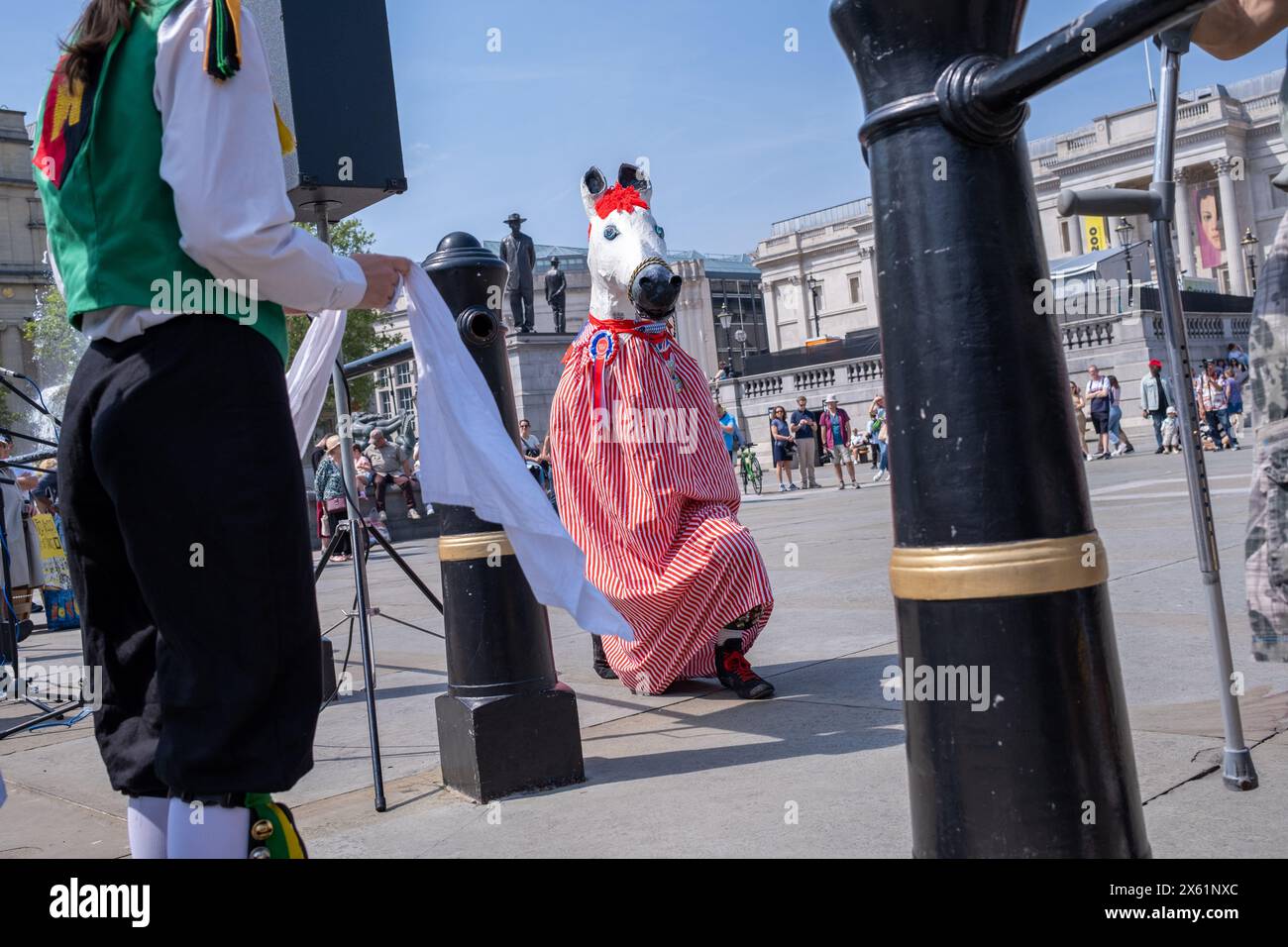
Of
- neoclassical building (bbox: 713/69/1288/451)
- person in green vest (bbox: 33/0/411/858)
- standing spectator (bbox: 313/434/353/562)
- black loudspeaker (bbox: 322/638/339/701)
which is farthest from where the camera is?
neoclassical building (bbox: 713/69/1288/451)

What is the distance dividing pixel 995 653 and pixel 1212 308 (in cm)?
3901

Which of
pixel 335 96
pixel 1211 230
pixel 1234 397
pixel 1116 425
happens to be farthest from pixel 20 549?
pixel 1211 230

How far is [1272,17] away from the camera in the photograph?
2.07 meters

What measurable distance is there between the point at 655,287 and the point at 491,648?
202cm

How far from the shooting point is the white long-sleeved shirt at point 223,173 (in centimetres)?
177

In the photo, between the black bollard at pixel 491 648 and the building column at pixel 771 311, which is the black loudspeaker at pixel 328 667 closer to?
the black bollard at pixel 491 648

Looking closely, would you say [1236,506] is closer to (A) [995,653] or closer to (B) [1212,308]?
(A) [995,653]

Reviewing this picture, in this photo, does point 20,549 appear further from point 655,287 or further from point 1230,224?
point 1230,224

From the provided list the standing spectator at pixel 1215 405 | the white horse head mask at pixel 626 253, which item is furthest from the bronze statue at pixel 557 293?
the white horse head mask at pixel 626 253

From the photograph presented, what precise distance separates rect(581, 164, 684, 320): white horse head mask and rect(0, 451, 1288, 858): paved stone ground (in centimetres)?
165

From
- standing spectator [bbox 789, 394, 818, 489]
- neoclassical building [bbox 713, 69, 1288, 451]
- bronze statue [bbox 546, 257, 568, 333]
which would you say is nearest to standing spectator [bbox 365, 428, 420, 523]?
bronze statue [bbox 546, 257, 568, 333]

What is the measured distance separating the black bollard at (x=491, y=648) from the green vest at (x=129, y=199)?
1653 millimetres

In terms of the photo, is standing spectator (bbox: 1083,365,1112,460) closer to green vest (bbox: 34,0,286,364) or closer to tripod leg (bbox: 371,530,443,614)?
tripod leg (bbox: 371,530,443,614)

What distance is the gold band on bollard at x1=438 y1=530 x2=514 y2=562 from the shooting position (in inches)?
138
